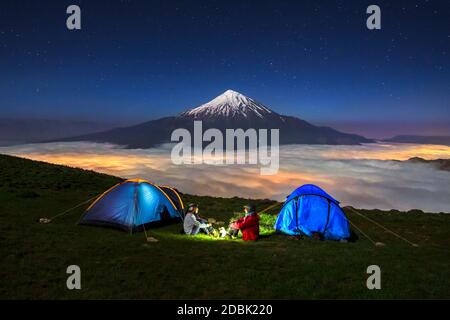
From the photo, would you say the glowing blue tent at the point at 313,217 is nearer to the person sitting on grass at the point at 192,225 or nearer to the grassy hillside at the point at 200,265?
the grassy hillside at the point at 200,265

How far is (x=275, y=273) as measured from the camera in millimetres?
10570

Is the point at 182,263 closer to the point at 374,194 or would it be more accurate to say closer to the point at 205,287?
the point at 205,287

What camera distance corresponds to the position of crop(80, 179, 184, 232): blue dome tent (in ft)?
Result: 54.2

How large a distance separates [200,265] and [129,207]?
6551 millimetres

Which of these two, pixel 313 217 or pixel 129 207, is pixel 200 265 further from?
pixel 313 217

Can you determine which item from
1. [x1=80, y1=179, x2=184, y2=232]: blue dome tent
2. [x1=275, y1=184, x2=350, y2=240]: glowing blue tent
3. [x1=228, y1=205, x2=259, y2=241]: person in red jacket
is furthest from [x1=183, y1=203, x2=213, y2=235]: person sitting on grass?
[x1=275, y1=184, x2=350, y2=240]: glowing blue tent

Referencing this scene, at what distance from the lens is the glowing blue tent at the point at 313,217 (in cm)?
1669

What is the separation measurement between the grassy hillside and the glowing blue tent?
0.88 m

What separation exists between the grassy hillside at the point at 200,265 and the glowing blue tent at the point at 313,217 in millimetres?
880

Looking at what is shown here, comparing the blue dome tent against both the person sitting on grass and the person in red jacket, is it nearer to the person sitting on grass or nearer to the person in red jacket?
the person sitting on grass

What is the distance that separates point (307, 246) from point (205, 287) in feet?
20.5

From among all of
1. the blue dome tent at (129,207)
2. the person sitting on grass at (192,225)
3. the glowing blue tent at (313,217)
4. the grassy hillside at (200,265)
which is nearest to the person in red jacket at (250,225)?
the grassy hillside at (200,265)

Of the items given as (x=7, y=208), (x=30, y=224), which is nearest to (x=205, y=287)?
(x=30, y=224)

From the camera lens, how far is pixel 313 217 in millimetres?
16875
